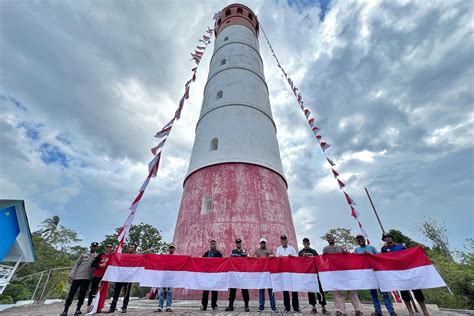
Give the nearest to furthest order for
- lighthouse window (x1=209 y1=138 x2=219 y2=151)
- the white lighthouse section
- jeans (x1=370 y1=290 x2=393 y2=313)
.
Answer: jeans (x1=370 y1=290 x2=393 y2=313), the white lighthouse section, lighthouse window (x1=209 y1=138 x2=219 y2=151)

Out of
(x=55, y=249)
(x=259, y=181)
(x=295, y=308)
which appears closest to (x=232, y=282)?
(x=295, y=308)

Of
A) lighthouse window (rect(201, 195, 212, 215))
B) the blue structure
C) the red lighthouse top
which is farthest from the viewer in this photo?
the red lighthouse top

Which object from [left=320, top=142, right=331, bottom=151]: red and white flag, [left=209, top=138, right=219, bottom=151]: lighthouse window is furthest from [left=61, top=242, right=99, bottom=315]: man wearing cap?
[left=320, top=142, right=331, bottom=151]: red and white flag

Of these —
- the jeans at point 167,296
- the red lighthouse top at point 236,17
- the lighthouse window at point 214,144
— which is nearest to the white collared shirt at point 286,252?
the jeans at point 167,296

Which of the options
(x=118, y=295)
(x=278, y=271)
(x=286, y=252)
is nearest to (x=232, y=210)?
(x=286, y=252)

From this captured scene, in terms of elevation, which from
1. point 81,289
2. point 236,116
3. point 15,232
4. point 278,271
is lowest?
point 81,289

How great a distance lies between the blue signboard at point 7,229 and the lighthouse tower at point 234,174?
6.35m

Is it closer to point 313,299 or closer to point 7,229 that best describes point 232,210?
point 313,299

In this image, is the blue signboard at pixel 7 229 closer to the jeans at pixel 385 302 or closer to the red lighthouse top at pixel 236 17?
the jeans at pixel 385 302

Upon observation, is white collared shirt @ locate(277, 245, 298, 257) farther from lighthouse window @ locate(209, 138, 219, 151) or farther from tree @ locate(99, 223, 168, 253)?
tree @ locate(99, 223, 168, 253)

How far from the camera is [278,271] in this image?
6.67 metres

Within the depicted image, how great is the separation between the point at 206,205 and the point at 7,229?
7.87 m

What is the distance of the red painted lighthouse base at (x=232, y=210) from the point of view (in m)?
10.2

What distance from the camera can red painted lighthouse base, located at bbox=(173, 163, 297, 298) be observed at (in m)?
10.2
